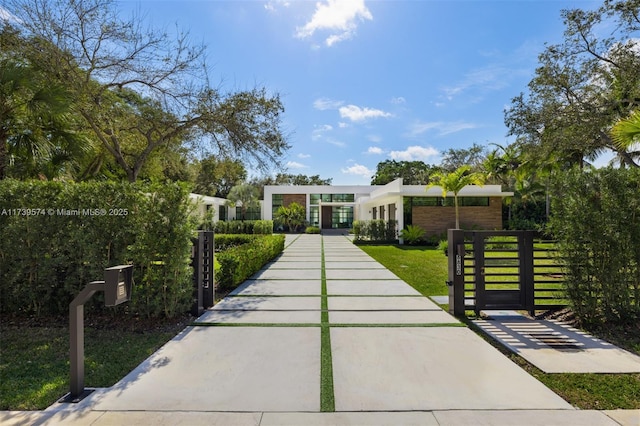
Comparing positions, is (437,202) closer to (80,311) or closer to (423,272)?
(423,272)

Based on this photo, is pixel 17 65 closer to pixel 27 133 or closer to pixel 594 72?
pixel 27 133

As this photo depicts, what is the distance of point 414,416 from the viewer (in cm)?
246

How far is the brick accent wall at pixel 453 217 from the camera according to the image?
19.2m

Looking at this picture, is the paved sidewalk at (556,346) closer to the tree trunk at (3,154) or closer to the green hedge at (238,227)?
the tree trunk at (3,154)

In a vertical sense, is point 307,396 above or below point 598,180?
below

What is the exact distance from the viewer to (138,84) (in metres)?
8.12

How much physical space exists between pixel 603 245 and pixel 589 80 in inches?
281

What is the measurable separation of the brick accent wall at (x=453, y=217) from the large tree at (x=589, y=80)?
30.6 feet

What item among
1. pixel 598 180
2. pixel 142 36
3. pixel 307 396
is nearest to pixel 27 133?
pixel 142 36

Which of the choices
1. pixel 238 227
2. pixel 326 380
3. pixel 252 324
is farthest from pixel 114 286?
pixel 238 227

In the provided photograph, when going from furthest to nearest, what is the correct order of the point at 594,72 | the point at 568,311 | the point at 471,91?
1. the point at 471,91
2. the point at 594,72
3. the point at 568,311

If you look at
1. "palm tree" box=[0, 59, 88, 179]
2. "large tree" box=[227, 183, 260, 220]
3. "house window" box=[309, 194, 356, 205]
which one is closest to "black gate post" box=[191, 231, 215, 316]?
"palm tree" box=[0, 59, 88, 179]

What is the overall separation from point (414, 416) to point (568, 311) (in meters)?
4.13

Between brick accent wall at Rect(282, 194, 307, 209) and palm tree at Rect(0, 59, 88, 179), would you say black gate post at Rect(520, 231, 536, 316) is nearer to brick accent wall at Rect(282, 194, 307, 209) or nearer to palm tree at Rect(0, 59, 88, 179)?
palm tree at Rect(0, 59, 88, 179)
